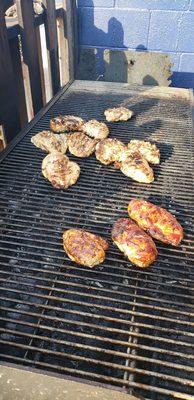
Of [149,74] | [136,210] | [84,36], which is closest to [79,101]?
[149,74]

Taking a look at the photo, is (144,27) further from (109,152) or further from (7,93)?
(109,152)

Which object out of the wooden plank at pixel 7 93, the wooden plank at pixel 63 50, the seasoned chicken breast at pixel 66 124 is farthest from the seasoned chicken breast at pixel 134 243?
the wooden plank at pixel 63 50

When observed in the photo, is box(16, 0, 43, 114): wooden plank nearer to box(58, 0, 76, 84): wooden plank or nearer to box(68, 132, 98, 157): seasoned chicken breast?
box(68, 132, 98, 157): seasoned chicken breast

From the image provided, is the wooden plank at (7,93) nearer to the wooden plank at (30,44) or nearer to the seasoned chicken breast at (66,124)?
the seasoned chicken breast at (66,124)

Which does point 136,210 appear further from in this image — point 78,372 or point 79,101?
point 79,101

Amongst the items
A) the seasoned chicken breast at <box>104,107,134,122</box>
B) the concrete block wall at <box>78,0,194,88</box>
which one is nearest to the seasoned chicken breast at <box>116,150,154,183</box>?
→ the seasoned chicken breast at <box>104,107,134,122</box>

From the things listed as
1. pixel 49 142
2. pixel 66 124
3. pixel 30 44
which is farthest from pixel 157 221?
pixel 30 44
